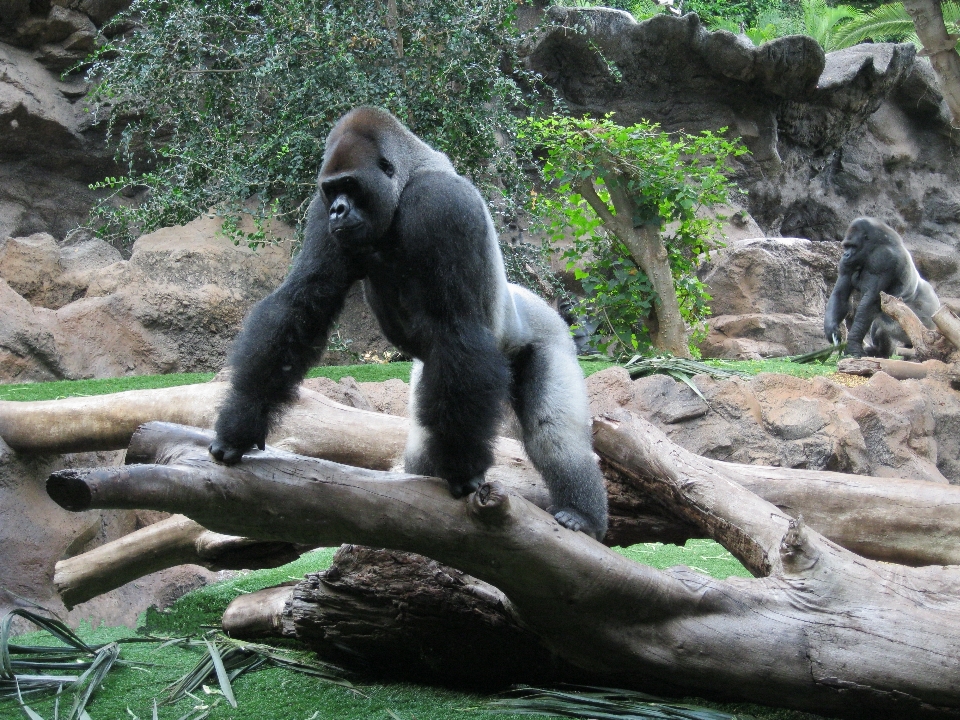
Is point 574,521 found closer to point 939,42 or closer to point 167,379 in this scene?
point 167,379

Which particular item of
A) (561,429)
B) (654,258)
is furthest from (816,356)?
(561,429)

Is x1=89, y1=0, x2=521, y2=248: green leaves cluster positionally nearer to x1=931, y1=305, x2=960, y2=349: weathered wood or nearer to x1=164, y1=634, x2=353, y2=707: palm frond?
x1=931, y1=305, x2=960, y2=349: weathered wood

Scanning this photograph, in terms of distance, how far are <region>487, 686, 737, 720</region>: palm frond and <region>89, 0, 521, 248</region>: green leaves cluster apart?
475cm

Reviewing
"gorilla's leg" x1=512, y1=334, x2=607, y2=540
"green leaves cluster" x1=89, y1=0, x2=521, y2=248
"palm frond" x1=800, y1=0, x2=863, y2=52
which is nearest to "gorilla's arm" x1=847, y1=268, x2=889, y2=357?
"green leaves cluster" x1=89, y1=0, x2=521, y2=248

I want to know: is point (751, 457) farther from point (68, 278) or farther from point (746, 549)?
point (68, 278)

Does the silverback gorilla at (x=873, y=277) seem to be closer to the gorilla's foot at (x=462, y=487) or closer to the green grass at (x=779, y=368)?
the green grass at (x=779, y=368)

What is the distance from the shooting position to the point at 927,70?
547 inches

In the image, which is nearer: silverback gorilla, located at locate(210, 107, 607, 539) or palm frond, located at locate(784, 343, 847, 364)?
silverback gorilla, located at locate(210, 107, 607, 539)

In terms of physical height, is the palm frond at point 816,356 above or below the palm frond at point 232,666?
above

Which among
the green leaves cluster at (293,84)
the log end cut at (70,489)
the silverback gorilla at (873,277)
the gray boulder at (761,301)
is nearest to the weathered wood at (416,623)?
the log end cut at (70,489)

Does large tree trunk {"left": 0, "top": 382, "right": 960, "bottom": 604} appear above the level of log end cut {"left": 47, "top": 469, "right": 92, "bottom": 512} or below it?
below

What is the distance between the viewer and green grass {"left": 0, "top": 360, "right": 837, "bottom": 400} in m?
4.89

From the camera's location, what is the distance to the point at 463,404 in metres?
2.19

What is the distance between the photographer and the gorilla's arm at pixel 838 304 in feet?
31.7
